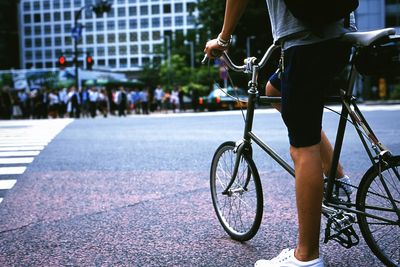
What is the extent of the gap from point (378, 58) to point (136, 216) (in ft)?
7.50

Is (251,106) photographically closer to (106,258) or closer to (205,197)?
(106,258)

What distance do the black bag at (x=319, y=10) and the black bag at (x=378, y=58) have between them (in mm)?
198

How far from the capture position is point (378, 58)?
90.0 inches

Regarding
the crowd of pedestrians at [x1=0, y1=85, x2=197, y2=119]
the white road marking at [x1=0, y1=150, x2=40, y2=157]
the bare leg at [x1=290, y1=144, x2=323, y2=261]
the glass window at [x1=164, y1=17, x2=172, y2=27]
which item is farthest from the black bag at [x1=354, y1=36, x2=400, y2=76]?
the glass window at [x1=164, y1=17, x2=172, y2=27]

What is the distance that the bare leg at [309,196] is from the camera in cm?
232

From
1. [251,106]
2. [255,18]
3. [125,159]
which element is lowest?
[125,159]

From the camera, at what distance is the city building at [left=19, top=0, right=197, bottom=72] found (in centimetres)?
12381

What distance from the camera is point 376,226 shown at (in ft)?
8.18

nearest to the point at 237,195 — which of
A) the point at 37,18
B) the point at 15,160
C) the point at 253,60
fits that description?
the point at 253,60

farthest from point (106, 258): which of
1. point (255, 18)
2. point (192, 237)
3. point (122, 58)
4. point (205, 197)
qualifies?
point (122, 58)

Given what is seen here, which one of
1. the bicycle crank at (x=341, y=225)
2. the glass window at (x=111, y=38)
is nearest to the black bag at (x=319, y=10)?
the bicycle crank at (x=341, y=225)

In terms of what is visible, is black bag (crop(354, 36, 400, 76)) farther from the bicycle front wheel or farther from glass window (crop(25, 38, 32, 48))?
glass window (crop(25, 38, 32, 48))

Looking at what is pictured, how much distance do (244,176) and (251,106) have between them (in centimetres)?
43

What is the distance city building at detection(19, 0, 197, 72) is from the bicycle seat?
121395 mm
